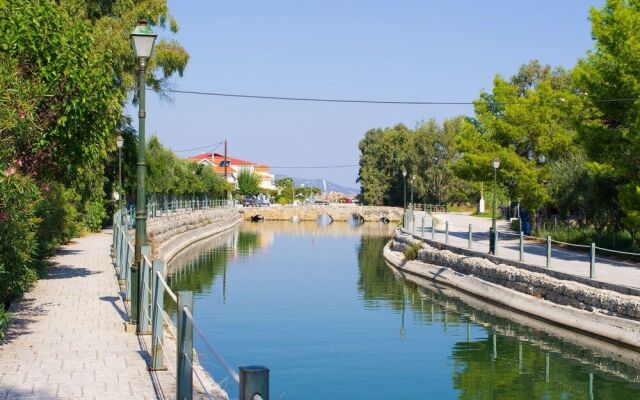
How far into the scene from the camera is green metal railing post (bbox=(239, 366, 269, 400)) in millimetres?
4652

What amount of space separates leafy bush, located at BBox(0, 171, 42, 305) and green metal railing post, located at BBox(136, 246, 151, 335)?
1.78 metres

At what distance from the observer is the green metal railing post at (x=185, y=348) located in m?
7.69

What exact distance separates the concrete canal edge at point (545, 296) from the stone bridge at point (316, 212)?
62251mm

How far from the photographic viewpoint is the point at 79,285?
18.6 metres

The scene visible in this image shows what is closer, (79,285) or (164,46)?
(79,285)

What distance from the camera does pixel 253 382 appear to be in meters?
4.66

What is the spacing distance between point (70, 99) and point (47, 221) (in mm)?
7718

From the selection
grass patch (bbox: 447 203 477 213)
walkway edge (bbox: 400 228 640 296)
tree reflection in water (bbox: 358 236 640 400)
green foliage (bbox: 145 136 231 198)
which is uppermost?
green foliage (bbox: 145 136 231 198)

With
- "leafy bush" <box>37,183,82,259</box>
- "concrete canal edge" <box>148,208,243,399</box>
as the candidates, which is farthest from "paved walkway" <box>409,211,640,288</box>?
"leafy bush" <box>37,183,82,259</box>

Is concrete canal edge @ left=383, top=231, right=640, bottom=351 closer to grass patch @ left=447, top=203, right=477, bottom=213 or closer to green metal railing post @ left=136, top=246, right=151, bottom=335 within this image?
green metal railing post @ left=136, top=246, right=151, bottom=335

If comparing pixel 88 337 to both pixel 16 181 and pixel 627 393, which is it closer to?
pixel 16 181

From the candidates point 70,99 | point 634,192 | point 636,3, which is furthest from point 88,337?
point 636,3

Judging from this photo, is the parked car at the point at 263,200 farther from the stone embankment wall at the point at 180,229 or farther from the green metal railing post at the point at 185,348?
the green metal railing post at the point at 185,348

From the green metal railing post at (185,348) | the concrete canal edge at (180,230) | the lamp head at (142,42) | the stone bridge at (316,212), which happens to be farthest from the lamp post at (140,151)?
the stone bridge at (316,212)
